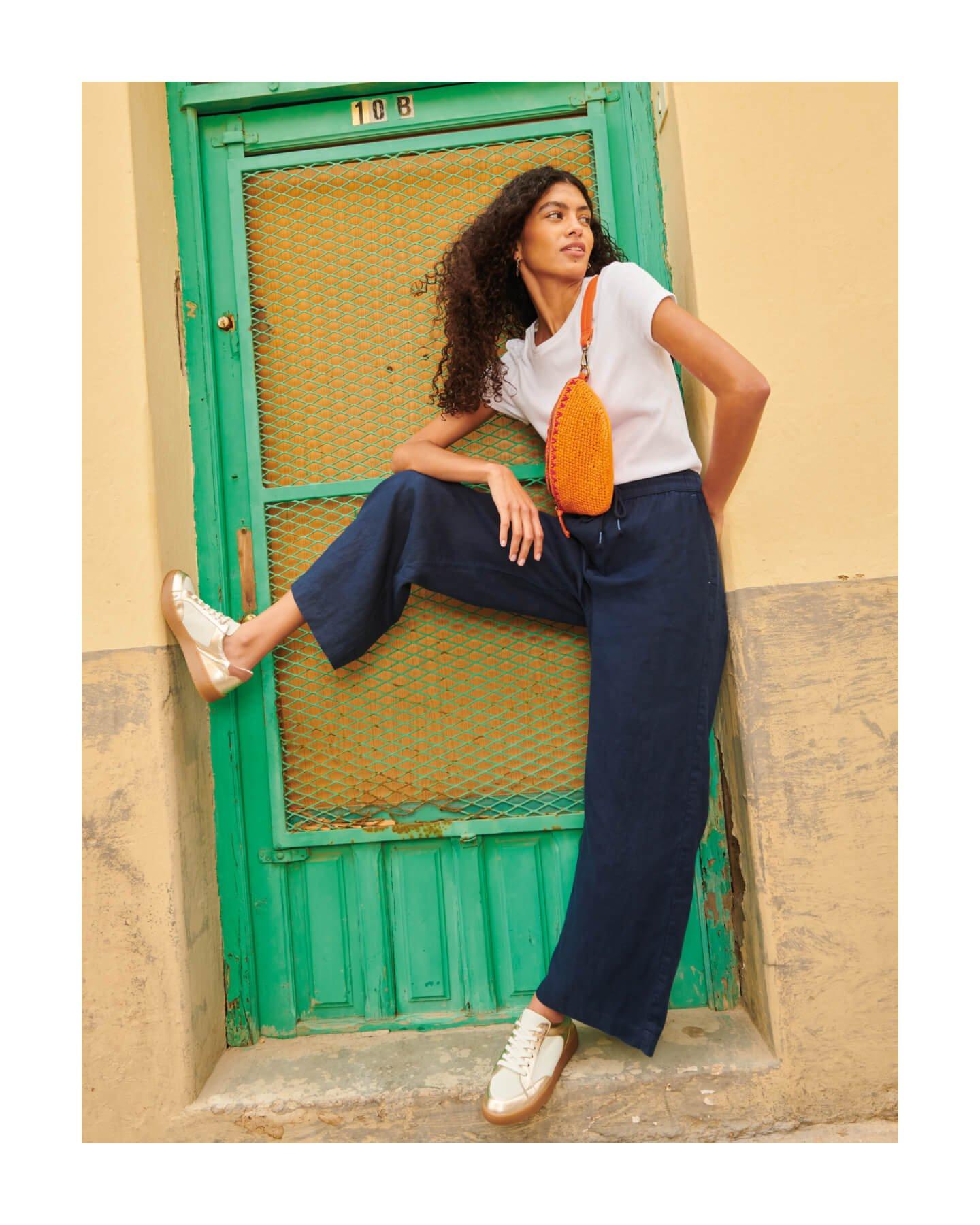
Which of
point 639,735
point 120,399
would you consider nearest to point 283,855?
point 639,735

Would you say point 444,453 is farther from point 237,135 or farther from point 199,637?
point 237,135

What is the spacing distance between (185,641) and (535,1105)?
1430mm

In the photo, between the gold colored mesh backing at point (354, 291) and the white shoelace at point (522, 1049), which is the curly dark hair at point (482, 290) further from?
the white shoelace at point (522, 1049)

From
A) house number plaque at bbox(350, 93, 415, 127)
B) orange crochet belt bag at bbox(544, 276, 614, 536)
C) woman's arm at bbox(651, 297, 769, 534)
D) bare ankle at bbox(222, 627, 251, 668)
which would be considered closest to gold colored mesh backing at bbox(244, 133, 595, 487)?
house number plaque at bbox(350, 93, 415, 127)

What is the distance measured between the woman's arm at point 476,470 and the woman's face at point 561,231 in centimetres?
41

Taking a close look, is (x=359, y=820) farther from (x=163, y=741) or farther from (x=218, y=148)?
(x=218, y=148)

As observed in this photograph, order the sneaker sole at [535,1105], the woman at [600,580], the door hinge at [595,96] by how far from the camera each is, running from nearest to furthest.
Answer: the sneaker sole at [535,1105], the woman at [600,580], the door hinge at [595,96]

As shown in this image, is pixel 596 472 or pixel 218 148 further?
pixel 218 148

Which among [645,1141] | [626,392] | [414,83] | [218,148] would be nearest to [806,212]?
[626,392]

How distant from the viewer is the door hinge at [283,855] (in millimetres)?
2207

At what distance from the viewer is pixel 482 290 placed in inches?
81.9

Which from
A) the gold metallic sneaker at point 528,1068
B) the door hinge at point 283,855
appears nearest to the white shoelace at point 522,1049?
the gold metallic sneaker at point 528,1068

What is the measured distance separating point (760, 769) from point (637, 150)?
1.77 m

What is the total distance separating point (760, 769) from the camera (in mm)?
1945
